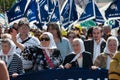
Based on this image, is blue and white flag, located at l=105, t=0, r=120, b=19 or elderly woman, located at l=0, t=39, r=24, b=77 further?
blue and white flag, located at l=105, t=0, r=120, b=19

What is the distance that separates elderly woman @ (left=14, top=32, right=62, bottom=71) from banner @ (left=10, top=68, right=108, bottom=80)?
15.0 inches

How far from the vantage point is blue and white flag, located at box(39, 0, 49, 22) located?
1592 cm

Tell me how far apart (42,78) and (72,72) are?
443mm

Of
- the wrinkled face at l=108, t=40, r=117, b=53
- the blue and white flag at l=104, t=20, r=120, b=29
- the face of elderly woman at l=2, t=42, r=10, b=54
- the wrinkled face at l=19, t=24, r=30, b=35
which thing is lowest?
the blue and white flag at l=104, t=20, r=120, b=29

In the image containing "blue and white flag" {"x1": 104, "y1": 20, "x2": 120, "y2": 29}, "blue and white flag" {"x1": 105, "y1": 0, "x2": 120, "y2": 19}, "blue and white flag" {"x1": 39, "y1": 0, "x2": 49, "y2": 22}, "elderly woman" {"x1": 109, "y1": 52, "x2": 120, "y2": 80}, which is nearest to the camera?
"elderly woman" {"x1": 109, "y1": 52, "x2": 120, "y2": 80}

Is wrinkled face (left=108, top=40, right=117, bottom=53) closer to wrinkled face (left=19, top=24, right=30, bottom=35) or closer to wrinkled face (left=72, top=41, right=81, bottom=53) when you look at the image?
wrinkled face (left=72, top=41, right=81, bottom=53)

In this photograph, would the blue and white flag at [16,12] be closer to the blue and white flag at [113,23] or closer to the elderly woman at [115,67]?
the blue and white flag at [113,23]

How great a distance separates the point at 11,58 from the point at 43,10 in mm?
8736

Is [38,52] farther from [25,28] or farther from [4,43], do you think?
[25,28]

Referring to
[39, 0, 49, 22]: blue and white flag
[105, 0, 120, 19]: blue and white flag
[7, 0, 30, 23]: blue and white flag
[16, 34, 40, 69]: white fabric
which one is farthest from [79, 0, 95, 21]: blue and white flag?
[16, 34, 40, 69]: white fabric

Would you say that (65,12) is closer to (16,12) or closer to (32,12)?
(32,12)

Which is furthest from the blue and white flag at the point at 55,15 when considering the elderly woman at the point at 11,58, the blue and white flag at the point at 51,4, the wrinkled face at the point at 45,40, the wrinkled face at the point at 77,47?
the elderly woman at the point at 11,58

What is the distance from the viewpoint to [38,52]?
7926 mm

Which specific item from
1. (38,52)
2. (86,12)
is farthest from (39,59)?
(86,12)
